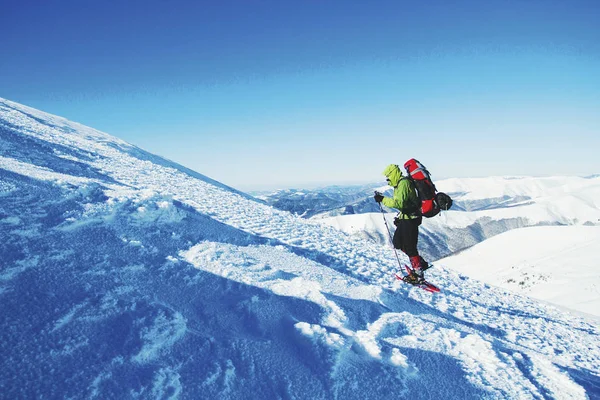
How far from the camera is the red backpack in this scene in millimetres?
7426

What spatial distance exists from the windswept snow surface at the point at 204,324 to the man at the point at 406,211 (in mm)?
1265

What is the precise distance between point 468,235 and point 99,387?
147 metres

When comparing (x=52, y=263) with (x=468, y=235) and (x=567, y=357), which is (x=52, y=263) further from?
(x=468, y=235)

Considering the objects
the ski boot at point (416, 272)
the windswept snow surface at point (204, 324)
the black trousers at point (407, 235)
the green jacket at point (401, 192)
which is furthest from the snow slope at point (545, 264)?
the green jacket at point (401, 192)

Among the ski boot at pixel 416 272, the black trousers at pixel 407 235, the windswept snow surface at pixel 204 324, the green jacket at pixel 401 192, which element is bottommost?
the windswept snow surface at pixel 204 324

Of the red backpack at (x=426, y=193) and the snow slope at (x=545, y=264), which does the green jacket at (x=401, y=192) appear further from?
the snow slope at (x=545, y=264)

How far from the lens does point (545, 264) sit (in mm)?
29422

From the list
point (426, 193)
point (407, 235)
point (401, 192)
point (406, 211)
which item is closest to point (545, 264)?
point (407, 235)

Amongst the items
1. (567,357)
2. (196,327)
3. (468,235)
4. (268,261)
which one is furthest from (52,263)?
(468,235)

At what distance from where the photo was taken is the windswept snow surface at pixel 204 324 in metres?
4.42

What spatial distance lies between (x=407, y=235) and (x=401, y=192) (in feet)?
4.26

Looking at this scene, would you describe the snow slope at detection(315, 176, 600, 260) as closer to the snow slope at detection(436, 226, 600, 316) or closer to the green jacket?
the snow slope at detection(436, 226, 600, 316)

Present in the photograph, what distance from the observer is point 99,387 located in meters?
4.02

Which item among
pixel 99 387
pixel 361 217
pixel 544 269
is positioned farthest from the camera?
pixel 361 217
